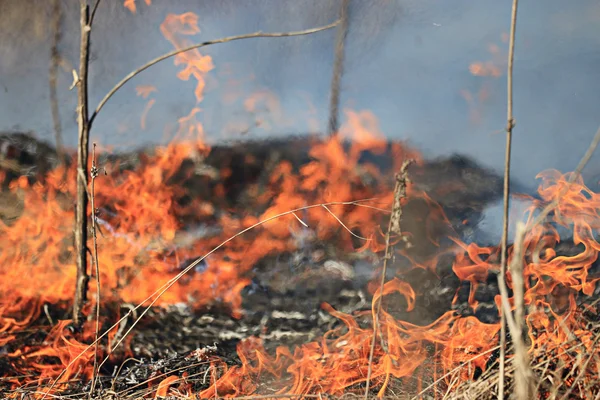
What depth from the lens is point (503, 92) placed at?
10.4ft

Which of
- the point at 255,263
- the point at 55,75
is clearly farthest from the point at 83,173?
the point at 255,263

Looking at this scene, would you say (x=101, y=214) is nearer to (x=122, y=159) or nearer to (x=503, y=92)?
(x=122, y=159)

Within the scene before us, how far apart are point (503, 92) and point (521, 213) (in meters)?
0.75

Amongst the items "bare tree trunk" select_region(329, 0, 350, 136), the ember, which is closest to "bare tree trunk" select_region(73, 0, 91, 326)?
the ember

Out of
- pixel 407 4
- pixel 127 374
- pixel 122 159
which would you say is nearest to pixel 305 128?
pixel 407 4

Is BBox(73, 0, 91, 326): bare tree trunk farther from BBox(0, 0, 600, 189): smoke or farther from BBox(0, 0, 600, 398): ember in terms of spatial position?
BBox(0, 0, 600, 189): smoke

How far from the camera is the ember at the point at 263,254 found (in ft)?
10.0

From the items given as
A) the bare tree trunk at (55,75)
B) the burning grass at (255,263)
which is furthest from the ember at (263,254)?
the bare tree trunk at (55,75)

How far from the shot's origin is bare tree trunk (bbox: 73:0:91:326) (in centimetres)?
280

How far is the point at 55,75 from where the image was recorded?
3340 mm

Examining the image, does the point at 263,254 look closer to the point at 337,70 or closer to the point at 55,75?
the point at 337,70

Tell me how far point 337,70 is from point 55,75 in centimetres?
181

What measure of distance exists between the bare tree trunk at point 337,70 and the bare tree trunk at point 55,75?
1755 millimetres

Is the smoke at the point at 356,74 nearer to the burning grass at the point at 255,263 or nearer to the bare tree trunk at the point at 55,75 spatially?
the bare tree trunk at the point at 55,75
